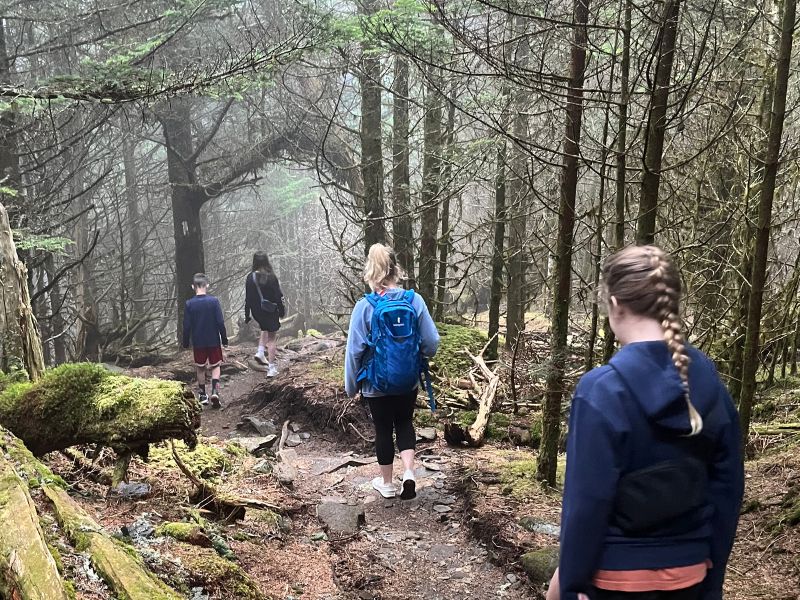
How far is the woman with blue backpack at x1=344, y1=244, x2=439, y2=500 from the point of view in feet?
17.9

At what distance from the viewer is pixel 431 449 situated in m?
7.12

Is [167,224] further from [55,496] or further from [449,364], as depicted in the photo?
[55,496]

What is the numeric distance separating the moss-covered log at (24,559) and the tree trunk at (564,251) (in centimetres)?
356

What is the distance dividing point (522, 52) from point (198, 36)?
9.53 metres

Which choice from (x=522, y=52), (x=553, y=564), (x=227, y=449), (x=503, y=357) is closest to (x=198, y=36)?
(x=522, y=52)

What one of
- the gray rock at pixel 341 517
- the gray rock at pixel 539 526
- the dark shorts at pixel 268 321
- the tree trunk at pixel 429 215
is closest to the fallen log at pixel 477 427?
the gray rock at pixel 341 517

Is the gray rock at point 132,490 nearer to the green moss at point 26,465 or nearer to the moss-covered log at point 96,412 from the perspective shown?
the moss-covered log at point 96,412

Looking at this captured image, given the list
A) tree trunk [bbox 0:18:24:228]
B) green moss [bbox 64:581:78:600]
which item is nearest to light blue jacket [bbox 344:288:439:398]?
green moss [bbox 64:581:78:600]

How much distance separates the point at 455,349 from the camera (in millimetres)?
9898

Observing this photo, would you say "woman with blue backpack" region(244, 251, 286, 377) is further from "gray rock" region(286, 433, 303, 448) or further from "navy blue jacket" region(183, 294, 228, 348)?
"gray rock" region(286, 433, 303, 448)

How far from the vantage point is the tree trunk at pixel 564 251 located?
14.7 feet

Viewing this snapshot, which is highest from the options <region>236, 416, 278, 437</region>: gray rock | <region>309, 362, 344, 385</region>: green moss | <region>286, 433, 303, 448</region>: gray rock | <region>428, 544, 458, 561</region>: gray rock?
<region>309, 362, 344, 385</region>: green moss

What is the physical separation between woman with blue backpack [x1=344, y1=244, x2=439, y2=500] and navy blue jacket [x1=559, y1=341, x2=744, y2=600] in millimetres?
3482

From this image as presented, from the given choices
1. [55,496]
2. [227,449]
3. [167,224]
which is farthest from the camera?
[167,224]
